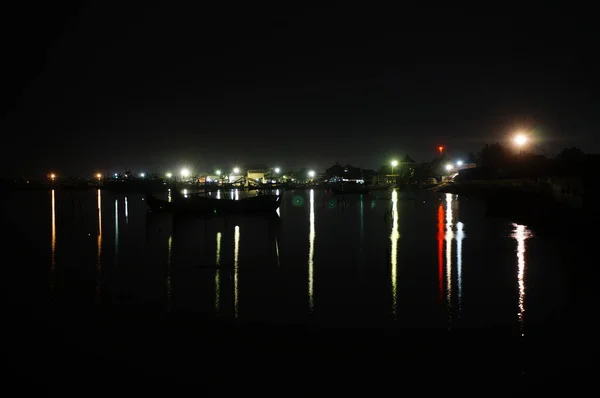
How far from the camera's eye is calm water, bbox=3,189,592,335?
11.0 meters

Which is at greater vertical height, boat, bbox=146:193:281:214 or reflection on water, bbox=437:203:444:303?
boat, bbox=146:193:281:214

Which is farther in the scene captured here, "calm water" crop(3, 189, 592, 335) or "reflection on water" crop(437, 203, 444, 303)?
"reflection on water" crop(437, 203, 444, 303)

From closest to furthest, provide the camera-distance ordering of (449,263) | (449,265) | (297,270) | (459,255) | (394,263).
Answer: (297,270), (449,265), (449,263), (394,263), (459,255)

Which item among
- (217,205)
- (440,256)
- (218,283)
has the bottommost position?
(218,283)

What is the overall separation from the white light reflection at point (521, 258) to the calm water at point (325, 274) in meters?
0.04

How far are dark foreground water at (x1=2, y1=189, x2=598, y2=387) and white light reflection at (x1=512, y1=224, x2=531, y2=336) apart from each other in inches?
2.3

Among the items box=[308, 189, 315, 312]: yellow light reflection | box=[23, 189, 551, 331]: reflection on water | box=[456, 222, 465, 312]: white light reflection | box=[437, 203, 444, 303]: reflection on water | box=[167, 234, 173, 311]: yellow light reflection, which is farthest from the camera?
box=[437, 203, 444, 303]: reflection on water

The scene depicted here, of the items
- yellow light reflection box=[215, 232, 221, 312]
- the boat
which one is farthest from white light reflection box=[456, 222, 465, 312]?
the boat

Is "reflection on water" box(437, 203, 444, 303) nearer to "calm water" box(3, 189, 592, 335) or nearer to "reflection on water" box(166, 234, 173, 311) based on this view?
"calm water" box(3, 189, 592, 335)

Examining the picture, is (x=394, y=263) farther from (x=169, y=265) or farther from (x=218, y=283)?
(x=169, y=265)

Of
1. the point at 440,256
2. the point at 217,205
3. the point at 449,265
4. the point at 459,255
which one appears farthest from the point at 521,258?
the point at 217,205

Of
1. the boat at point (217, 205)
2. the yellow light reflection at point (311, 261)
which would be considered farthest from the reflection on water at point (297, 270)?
the boat at point (217, 205)

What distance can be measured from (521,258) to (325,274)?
7.01 m

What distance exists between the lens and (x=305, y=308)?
11336mm
